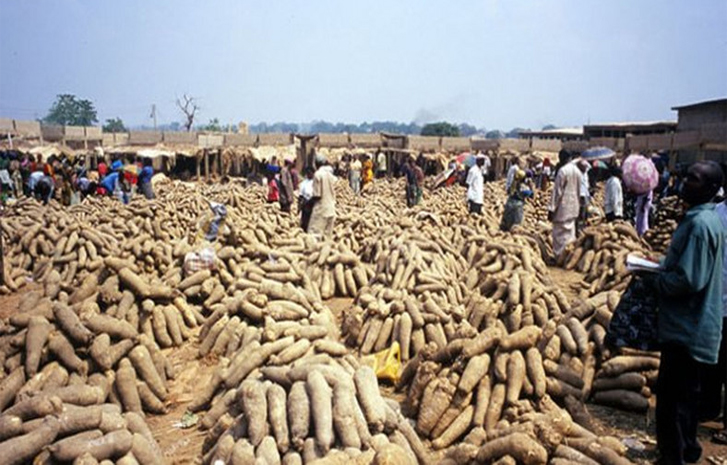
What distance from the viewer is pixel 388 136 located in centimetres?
3619

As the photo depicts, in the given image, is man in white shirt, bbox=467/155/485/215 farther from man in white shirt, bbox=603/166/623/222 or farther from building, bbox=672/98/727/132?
building, bbox=672/98/727/132

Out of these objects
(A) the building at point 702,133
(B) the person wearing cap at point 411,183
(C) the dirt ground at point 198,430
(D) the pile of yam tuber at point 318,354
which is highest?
(A) the building at point 702,133

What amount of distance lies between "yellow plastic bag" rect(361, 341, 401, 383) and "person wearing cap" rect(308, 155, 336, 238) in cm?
495

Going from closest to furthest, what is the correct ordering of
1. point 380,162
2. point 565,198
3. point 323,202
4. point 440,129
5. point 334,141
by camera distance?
point 565,198 → point 323,202 → point 380,162 → point 334,141 → point 440,129

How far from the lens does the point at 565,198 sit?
1017 cm

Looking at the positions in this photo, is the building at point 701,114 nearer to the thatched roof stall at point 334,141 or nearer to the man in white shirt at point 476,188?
the man in white shirt at point 476,188

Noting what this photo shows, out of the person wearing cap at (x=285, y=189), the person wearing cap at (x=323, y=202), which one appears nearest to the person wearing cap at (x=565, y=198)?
the person wearing cap at (x=323, y=202)

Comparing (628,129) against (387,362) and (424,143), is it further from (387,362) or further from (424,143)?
(387,362)

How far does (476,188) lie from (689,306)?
10.3 metres

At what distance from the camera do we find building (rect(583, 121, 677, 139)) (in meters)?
33.8

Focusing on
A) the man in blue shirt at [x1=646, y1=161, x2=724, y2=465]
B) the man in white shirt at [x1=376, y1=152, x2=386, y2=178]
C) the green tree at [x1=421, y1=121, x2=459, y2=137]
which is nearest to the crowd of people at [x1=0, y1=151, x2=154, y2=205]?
the man in white shirt at [x1=376, y1=152, x2=386, y2=178]

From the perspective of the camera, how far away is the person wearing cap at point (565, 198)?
1003 cm

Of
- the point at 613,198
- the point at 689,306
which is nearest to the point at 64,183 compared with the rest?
the point at 613,198

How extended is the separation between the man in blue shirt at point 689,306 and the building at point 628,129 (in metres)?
32.8
